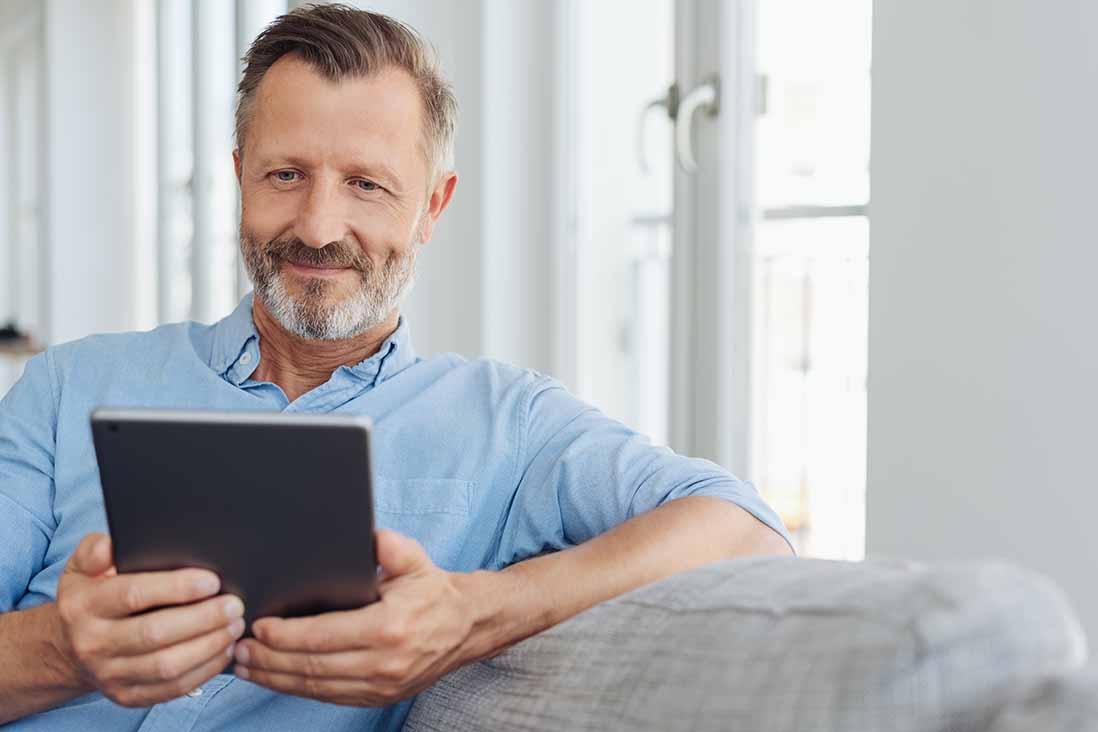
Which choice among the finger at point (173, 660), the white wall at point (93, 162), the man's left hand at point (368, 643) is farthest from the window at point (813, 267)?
the white wall at point (93, 162)

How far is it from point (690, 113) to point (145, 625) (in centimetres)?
166

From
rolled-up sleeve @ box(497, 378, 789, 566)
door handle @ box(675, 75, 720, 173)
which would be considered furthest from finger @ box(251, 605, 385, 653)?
door handle @ box(675, 75, 720, 173)

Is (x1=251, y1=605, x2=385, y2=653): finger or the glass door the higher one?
the glass door

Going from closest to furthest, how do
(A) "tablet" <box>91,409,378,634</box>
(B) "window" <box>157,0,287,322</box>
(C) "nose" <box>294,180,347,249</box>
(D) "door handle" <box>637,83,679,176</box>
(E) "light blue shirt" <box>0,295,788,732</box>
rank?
(A) "tablet" <box>91,409,378,634</box>, (E) "light blue shirt" <box>0,295,788,732</box>, (C) "nose" <box>294,180,347,249</box>, (D) "door handle" <box>637,83,679,176</box>, (B) "window" <box>157,0,287,322</box>

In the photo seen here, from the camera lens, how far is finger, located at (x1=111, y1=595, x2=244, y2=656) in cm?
97

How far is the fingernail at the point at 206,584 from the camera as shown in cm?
98

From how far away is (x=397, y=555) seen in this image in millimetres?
996

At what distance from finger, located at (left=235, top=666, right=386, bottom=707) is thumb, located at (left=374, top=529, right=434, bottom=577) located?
0.09 m

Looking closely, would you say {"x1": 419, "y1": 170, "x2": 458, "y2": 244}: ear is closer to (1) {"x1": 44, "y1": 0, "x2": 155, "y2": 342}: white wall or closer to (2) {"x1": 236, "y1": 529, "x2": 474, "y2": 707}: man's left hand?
(2) {"x1": 236, "y1": 529, "x2": 474, "y2": 707}: man's left hand

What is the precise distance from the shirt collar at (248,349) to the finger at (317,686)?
558 millimetres

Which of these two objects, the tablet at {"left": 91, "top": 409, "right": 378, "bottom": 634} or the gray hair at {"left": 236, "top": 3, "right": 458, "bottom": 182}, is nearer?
the tablet at {"left": 91, "top": 409, "right": 378, "bottom": 634}

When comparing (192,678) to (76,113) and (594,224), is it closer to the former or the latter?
(594,224)

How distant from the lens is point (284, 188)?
61.1 inches

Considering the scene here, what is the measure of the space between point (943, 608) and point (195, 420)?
526 mm
